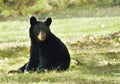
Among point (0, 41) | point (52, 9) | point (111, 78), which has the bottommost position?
point (52, 9)

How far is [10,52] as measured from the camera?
15.1 metres

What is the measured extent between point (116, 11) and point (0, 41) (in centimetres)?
1739

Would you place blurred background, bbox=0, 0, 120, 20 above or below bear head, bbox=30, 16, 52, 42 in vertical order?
below

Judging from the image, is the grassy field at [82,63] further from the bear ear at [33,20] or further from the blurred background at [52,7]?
the blurred background at [52,7]

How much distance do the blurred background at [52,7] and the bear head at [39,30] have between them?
2561 cm

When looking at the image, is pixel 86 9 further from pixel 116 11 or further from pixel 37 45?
pixel 37 45

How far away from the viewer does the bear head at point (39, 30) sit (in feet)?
33.3

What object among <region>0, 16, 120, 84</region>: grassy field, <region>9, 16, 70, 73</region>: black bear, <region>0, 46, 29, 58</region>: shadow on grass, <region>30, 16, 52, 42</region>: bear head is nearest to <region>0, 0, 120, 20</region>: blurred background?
<region>0, 16, 120, 84</region>: grassy field

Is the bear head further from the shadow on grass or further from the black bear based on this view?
the shadow on grass

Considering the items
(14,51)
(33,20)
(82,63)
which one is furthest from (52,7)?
(33,20)

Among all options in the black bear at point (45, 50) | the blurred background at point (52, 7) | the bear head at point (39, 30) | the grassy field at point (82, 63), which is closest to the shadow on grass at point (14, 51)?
the grassy field at point (82, 63)

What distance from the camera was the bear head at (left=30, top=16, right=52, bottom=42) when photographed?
1016cm

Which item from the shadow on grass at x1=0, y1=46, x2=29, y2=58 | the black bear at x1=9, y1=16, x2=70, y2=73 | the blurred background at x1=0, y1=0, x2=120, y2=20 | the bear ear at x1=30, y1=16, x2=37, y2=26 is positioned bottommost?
the blurred background at x1=0, y1=0, x2=120, y2=20

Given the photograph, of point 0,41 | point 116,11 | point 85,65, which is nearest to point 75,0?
point 116,11
